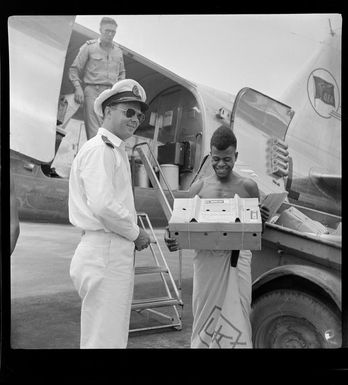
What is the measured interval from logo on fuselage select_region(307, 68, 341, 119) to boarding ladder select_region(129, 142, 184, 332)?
1012mm

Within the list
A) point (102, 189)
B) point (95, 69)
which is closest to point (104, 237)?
point (102, 189)

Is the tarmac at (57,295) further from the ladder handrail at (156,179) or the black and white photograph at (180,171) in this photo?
the ladder handrail at (156,179)

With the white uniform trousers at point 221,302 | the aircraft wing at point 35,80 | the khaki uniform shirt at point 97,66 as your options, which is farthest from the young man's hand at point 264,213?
the aircraft wing at point 35,80

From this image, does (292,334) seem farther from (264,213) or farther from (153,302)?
(153,302)

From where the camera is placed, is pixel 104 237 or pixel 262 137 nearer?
pixel 104 237

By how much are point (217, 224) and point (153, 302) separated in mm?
608

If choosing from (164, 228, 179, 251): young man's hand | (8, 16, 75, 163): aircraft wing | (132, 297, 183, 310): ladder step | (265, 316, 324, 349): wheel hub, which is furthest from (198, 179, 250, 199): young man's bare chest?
(8, 16, 75, 163): aircraft wing

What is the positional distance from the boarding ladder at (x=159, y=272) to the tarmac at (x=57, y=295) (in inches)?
0.8

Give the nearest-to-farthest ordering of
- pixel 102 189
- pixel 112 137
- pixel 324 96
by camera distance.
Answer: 1. pixel 102 189
2. pixel 112 137
3. pixel 324 96

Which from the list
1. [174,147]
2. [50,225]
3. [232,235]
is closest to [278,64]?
[174,147]

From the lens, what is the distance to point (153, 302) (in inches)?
125
